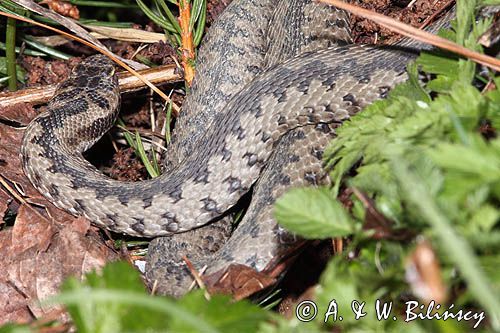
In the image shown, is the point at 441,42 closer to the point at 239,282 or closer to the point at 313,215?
the point at 313,215

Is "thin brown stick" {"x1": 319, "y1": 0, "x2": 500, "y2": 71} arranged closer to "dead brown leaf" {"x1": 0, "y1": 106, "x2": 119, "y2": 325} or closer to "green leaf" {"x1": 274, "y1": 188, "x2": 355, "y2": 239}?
"green leaf" {"x1": 274, "y1": 188, "x2": 355, "y2": 239}

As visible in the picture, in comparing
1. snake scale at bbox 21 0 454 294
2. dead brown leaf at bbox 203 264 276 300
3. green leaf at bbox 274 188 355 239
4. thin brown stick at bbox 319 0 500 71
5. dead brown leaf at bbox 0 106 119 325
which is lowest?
dead brown leaf at bbox 0 106 119 325

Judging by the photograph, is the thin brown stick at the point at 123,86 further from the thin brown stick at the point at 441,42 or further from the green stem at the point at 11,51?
the thin brown stick at the point at 441,42

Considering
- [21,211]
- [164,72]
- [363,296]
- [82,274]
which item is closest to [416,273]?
[363,296]

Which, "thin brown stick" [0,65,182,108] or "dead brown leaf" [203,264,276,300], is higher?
"thin brown stick" [0,65,182,108]

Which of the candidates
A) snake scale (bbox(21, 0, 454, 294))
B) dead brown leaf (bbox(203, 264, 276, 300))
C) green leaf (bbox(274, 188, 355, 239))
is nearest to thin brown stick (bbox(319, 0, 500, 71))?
snake scale (bbox(21, 0, 454, 294))

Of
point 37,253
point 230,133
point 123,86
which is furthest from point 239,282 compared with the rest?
point 123,86

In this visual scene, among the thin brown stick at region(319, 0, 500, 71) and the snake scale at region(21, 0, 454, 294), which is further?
the snake scale at region(21, 0, 454, 294)
